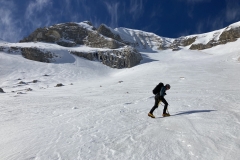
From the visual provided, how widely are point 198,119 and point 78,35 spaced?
287 feet

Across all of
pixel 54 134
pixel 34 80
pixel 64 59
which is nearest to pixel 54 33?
pixel 64 59

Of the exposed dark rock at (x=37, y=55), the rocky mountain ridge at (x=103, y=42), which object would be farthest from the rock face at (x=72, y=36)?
the exposed dark rock at (x=37, y=55)

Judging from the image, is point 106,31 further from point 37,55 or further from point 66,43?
point 37,55

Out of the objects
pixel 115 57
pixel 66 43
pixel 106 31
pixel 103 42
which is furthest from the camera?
pixel 106 31

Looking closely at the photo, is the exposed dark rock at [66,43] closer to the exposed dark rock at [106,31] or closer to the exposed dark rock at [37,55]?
the exposed dark rock at [106,31]

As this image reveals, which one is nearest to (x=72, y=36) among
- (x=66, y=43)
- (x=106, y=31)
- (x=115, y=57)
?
(x=66, y=43)

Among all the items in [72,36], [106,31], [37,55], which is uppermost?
[106,31]

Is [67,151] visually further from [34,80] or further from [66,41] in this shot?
[66,41]

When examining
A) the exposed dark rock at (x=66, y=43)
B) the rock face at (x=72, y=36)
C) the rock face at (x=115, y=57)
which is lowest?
the rock face at (x=115, y=57)

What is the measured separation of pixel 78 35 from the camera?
88500 mm

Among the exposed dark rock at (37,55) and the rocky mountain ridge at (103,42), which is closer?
the exposed dark rock at (37,55)

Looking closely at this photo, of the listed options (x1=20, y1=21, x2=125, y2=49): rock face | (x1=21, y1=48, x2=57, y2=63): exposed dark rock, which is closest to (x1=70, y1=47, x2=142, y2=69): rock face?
(x1=21, y1=48, x2=57, y2=63): exposed dark rock

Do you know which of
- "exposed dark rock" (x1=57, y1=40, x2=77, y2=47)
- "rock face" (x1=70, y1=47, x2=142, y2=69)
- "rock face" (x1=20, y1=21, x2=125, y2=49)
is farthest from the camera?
"exposed dark rock" (x1=57, y1=40, x2=77, y2=47)

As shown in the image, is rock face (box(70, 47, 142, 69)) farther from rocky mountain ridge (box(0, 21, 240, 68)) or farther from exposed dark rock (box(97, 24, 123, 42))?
exposed dark rock (box(97, 24, 123, 42))
